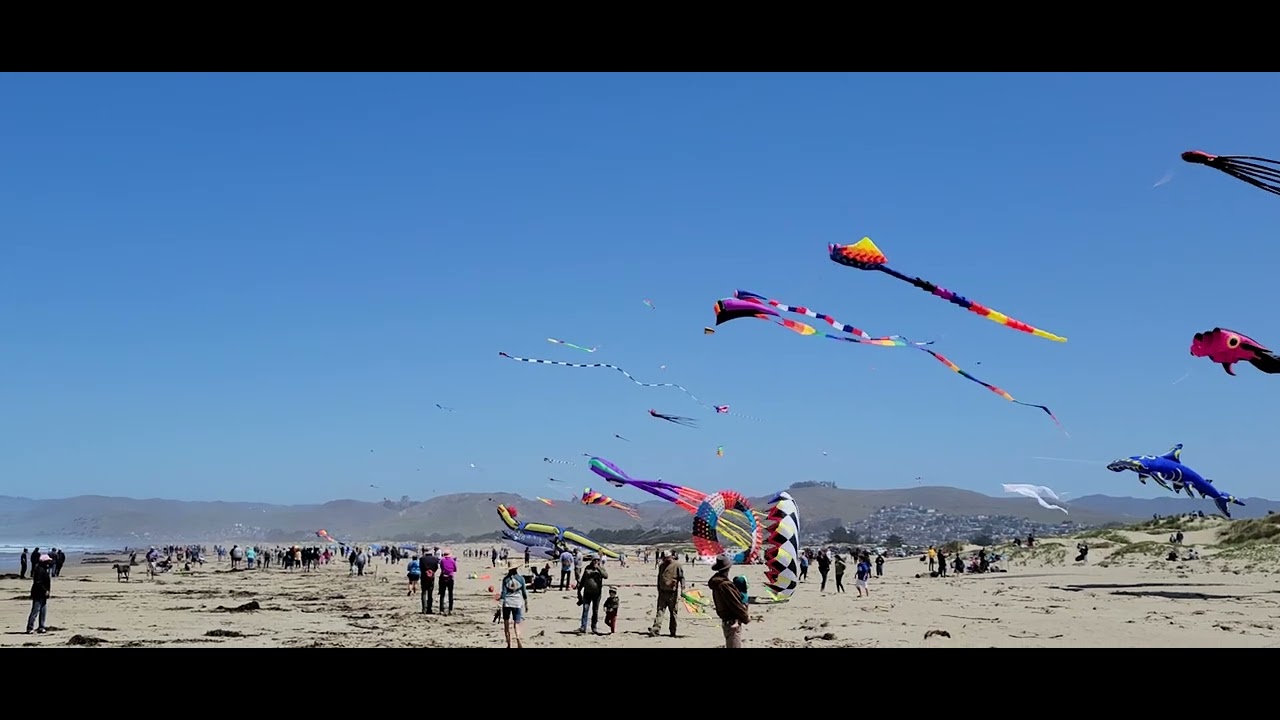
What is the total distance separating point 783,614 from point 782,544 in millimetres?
2507

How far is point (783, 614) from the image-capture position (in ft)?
60.9

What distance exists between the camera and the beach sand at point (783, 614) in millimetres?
14172

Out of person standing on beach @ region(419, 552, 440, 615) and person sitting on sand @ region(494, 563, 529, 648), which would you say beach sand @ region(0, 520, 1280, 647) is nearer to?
person standing on beach @ region(419, 552, 440, 615)

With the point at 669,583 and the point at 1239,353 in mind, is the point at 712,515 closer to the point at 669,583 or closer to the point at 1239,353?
the point at 669,583

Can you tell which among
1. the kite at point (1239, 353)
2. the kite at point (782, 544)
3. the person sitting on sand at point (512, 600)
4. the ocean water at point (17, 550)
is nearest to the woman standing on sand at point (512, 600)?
the person sitting on sand at point (512, 600)

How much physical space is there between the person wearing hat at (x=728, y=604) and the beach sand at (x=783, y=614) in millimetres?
4033

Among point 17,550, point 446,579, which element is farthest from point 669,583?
point 17,550

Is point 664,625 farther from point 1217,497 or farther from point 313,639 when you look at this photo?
point 1217,497

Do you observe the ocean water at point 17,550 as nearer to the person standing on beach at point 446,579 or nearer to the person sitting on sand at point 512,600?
the person standing on beach at point 446,579
